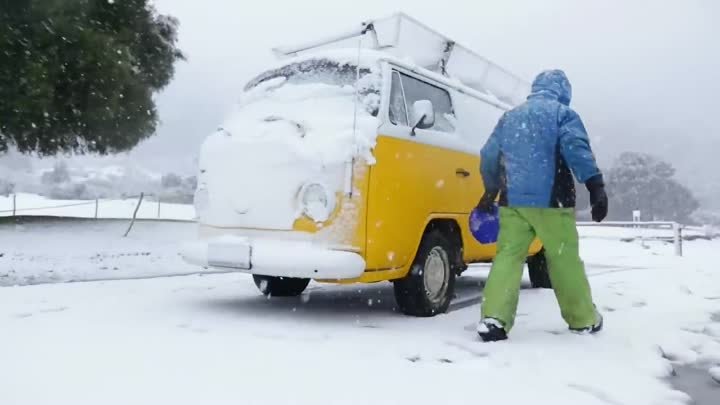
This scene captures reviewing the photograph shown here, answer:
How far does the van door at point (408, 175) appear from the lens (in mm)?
4004

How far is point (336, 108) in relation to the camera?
4379 millimetres

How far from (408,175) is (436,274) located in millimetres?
823

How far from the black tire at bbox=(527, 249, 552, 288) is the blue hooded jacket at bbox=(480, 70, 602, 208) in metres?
2.79

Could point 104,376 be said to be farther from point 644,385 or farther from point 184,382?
point 644,385

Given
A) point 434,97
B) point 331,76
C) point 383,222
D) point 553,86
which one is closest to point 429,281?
point 383,222

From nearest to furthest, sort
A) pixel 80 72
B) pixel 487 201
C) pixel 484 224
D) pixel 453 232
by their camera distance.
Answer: pixel 487 201, pixel 484 224, pixel 453 232, pixel 80 72

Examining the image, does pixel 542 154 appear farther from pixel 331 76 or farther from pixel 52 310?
pixel 52 310

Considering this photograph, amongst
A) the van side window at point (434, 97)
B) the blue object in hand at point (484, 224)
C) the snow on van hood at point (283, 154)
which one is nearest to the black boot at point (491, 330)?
the blue object in hand at point (484, 224)

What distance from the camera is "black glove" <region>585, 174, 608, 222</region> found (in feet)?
12.0

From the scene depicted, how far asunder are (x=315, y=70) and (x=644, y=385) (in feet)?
10.6

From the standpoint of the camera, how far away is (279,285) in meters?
5.41

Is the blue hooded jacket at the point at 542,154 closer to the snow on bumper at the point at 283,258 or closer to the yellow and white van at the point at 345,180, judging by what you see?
the yellow and white van at the point at 345,180

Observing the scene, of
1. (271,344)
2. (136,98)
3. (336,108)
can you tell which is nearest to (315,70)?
(336,108)

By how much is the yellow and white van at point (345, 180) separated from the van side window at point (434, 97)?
0.01m
